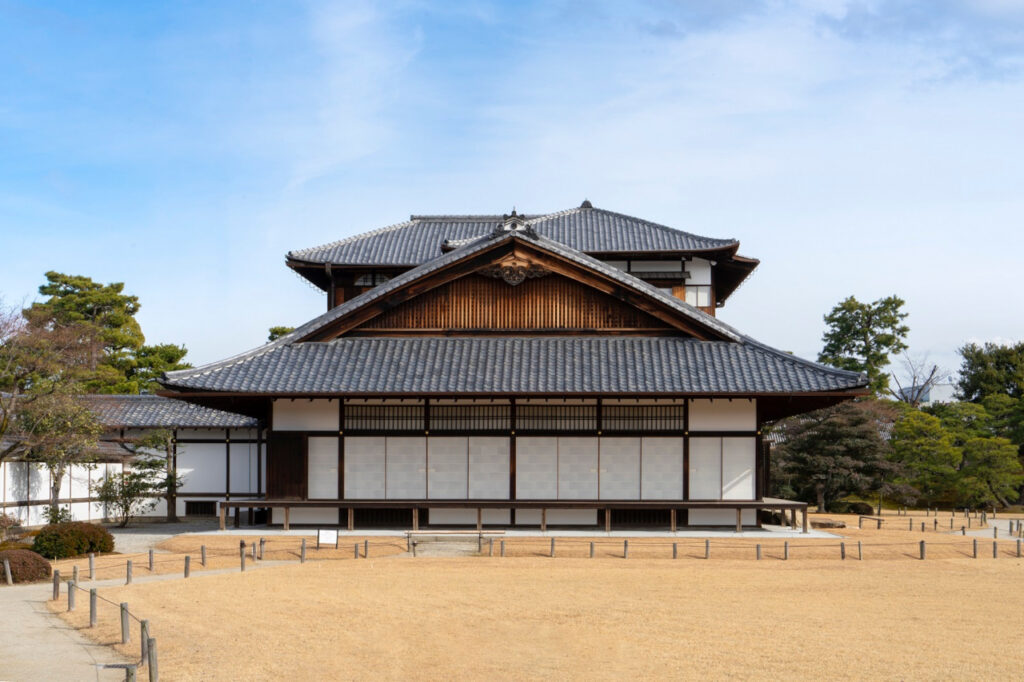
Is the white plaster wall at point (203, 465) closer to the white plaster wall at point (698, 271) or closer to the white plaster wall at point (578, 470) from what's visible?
the white plaster wall at point (578, 470)

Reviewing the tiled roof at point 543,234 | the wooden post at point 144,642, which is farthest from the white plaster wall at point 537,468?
the wooden post at point 144,642

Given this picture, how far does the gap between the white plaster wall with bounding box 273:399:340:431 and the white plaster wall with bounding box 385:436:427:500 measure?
1.90 metres

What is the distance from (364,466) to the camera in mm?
A: 27094

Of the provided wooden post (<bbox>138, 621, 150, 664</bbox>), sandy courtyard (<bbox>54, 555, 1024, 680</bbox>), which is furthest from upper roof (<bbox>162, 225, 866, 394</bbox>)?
wooden post (<bbox>138, 621, 150, 664</bbox>)

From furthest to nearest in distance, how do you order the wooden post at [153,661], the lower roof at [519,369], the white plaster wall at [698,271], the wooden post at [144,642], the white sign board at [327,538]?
the white plaster wall at [698,271], the lower roof at [519,369], the white sign board at [327,538], the wooden post at [144,642], the wooden post at [153,661]

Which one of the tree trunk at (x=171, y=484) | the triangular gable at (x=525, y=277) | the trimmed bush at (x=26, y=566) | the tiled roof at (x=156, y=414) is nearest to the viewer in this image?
the trimmed bush at (x=26, y=566)

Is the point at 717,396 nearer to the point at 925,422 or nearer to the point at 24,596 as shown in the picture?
the point at 24,596

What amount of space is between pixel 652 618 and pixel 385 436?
1291 centimetres

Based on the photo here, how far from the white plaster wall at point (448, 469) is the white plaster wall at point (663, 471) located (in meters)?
4.93

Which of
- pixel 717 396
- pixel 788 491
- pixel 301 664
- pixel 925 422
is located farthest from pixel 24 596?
pixel 925 422

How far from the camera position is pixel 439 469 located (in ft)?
88.5

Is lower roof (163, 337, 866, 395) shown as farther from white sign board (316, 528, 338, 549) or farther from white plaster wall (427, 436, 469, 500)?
white sign board (316, 528, 338, 549)

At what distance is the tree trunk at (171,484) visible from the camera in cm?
3250

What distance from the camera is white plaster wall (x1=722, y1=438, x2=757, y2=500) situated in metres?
26.7
